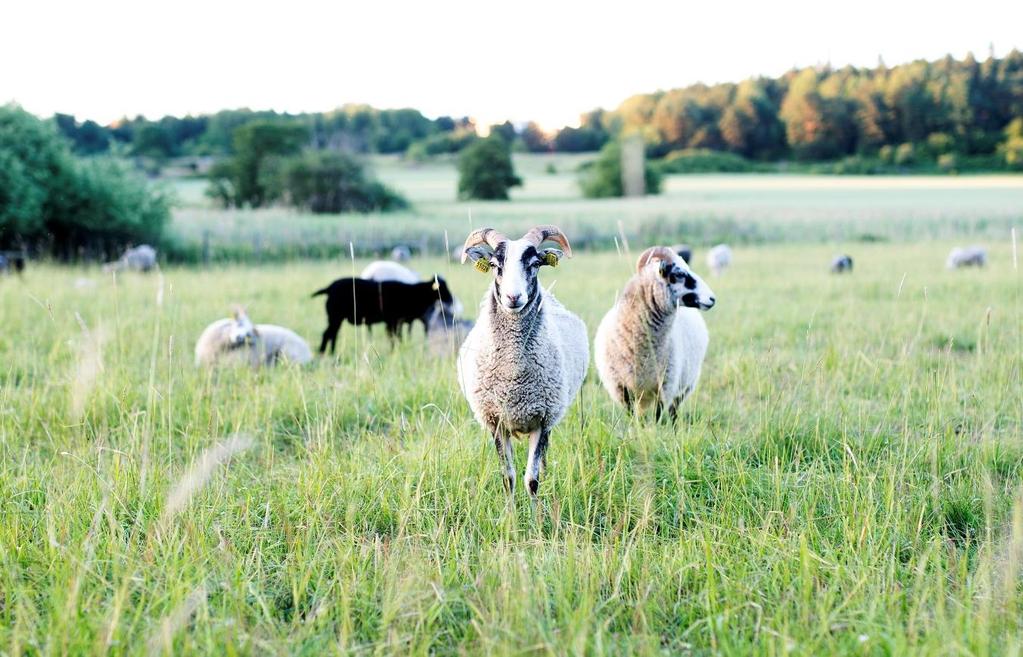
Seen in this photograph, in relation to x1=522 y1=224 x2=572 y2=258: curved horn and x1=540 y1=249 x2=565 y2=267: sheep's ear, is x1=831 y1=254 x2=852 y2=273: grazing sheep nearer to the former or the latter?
x1=522 y1=224 x2=572 y2=258: curved horn

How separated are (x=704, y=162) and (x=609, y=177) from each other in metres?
22.5

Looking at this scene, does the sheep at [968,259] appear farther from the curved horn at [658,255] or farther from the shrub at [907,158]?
the shrub at [907,158]

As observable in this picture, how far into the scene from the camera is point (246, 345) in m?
7.39

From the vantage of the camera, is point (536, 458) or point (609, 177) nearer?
point (536, 458)

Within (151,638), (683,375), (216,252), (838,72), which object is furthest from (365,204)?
(838,72)

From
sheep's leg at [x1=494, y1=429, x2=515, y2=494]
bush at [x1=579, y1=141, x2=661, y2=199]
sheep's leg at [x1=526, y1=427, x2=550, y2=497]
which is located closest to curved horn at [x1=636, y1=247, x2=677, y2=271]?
sheep's leg at [x1=526, y1=427, x2=550, y2=497]

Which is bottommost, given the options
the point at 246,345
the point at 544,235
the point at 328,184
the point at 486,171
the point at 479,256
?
the point at 246,345

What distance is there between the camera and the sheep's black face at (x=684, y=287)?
16.8ft

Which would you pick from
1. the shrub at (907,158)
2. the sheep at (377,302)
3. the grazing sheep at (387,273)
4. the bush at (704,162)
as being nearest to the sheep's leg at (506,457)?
the sheep at (377,302)

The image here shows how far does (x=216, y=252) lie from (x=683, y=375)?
65.9 ft

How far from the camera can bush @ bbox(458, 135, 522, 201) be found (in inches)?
2121

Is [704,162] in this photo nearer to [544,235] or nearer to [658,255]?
[658,255]

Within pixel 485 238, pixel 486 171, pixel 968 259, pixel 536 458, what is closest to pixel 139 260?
pixel 485 238

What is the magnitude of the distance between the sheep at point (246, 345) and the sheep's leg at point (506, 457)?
3.52 meters
